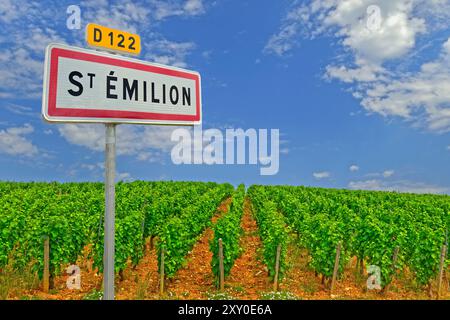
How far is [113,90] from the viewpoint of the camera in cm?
401

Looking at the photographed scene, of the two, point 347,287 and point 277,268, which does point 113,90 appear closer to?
point 277,268

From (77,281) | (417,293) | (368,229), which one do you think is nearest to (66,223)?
(77,281)

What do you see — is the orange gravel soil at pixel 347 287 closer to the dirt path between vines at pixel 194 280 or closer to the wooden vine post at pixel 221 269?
the wooden vine post at pixel 221 269

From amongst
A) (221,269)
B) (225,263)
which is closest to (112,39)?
(221,269)

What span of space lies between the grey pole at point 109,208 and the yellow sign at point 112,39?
3.01ft

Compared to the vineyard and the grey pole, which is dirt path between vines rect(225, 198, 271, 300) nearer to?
the vineyard

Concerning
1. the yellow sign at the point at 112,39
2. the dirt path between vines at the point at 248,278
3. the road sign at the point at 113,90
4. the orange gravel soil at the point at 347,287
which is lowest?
the orange gravel soil at the point at 347,287

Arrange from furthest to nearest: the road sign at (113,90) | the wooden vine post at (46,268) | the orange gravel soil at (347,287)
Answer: the orange gravel soil at (347,287)
the wooden vine post at (46,268)
the road sign at (113,90)

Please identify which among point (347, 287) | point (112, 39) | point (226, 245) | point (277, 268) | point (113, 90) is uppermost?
point (112, 39)

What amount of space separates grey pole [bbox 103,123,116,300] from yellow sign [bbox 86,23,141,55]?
92 centimetres

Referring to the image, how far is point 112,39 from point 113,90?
1.99 feet

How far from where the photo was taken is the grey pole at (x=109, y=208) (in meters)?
3.92

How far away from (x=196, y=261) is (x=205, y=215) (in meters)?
5.13

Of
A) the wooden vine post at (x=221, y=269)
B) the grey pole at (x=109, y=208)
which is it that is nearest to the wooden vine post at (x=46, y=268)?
the wooden vine post at (x=221, y=269)
